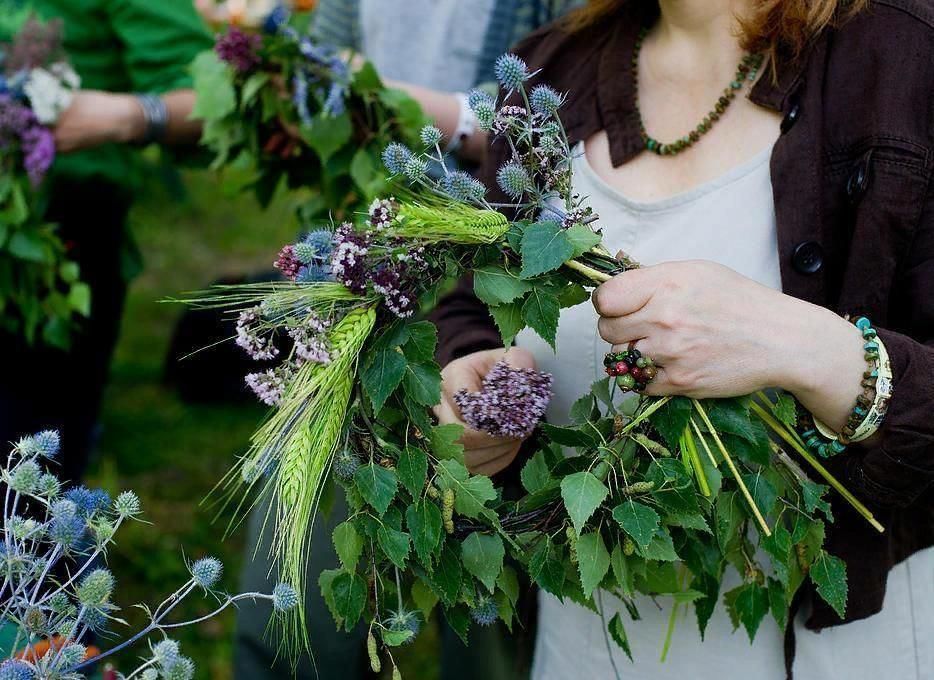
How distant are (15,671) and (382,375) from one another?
1.56 feet

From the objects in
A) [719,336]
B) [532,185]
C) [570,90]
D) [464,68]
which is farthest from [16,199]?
[719,336]

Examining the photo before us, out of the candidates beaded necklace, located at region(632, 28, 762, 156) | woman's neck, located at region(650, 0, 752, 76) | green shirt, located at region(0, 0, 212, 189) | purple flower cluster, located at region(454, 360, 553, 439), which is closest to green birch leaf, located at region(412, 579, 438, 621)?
purple flower cluster, located at region(454, 360, 553, 439)

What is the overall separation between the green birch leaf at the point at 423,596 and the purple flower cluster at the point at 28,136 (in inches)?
58.3

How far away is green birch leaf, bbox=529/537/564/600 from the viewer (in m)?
1.18

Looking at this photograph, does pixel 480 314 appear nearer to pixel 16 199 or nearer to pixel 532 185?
pixel 532 185

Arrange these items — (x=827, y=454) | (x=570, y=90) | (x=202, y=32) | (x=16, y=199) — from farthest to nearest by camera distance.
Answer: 1. (x=202, y=32)
2. (x=16, y=199)
3. (x=570, y=90)
4. (x=827, y=454)

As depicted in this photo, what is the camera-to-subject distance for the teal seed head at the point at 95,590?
940mm

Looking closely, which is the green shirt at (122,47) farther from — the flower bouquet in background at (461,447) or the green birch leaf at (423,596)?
the green birch leaf at (423,596)

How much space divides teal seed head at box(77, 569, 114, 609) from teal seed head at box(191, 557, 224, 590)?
8cm

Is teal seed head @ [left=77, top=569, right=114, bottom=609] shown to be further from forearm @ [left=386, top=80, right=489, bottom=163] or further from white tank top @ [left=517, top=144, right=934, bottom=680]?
forearm @ [left=386, top=80, right=489, bottom=163]

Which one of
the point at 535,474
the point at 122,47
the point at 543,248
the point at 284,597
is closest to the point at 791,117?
the point at 543,248

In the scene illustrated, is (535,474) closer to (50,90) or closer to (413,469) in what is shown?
(413,469)

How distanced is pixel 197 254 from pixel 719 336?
543cm

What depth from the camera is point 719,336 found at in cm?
113
